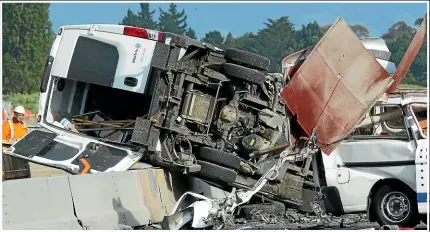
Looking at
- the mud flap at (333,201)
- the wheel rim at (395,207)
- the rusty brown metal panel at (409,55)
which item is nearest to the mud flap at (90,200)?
the mud flap at (333,201)

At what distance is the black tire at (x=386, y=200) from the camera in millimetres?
9039

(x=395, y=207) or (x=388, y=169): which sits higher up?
(x=388, y=169)

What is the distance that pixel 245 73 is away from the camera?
33.4 ft

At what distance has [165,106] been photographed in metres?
10.1

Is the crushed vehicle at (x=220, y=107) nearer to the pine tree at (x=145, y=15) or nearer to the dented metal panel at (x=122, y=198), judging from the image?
the dented metal panel at (x=122, y=198)

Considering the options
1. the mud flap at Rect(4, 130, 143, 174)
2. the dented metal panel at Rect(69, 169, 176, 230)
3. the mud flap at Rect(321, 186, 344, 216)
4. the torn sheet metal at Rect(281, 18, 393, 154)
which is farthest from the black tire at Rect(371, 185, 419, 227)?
the mud flap at Rect(4, 130, 143, 174)

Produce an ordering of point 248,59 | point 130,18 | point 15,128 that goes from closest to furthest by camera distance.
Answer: point 248,59, point 15,128, point 130,18

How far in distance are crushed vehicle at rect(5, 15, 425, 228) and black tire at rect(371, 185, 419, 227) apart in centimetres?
55

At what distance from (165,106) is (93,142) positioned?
3.42 feet

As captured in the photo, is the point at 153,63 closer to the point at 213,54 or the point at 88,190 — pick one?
the point at 213,54

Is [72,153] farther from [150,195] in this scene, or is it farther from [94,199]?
[94,199]

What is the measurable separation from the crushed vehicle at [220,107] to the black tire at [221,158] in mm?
13

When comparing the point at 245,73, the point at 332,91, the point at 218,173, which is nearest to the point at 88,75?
the point at 245,73

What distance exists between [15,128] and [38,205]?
4481mm
